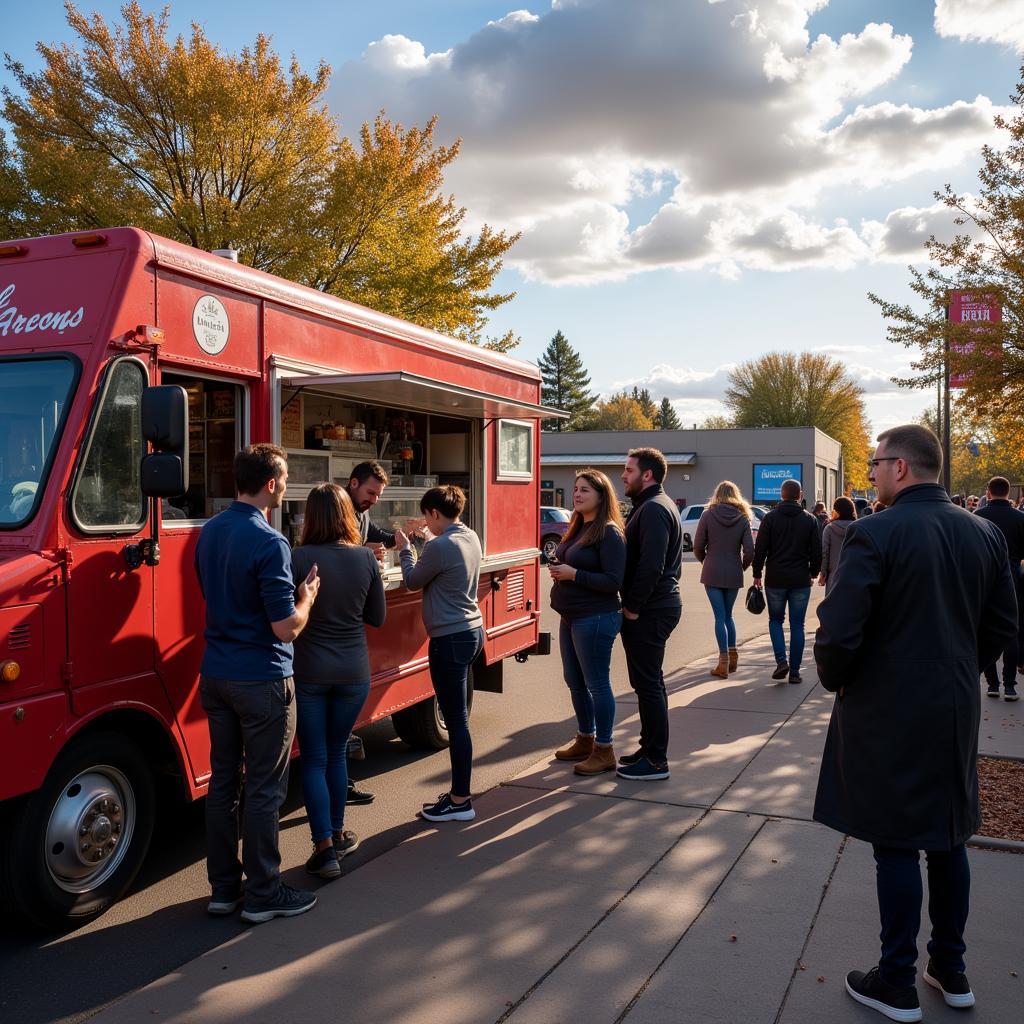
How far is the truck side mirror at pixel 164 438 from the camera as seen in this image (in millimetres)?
4004

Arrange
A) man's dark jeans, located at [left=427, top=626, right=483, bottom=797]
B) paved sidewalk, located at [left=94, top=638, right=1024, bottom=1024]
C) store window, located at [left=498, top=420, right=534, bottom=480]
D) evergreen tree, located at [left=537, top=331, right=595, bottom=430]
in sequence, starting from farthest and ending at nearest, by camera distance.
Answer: evergreen tree, located at [left=537, top=331, right=595, bottom=430] < store window, located at [left=498, top=420, right=534, bottom=480] < man's dark jeans, located at [left=427, top=626, right=483, bottom=797] < paved sidewalk, located at [left=94, top=638, right=1024, bottom=1024]

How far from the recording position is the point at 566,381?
86.9 metres

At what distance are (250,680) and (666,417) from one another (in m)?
112

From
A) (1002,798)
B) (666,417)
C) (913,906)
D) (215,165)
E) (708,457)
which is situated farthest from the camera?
(666,417)

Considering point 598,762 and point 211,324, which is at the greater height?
point 211,324

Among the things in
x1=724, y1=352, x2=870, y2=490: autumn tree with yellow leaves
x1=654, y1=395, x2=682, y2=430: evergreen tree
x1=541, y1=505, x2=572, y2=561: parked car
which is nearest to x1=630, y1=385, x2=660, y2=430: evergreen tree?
x1=654, y1=395, x2=682, y2=430: evergreen tree

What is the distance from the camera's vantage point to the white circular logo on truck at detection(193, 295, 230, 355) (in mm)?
4707

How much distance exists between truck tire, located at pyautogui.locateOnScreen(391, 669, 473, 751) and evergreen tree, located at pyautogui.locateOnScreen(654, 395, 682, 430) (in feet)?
348

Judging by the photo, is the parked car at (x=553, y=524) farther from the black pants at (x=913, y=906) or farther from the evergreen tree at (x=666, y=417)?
the evergreen tree at (x=666, y=417)

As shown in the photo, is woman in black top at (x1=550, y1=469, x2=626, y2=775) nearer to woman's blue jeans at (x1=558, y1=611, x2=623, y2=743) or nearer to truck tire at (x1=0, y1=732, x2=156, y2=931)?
woman's blue jeans at (x1=558, y1=611, x2=623, y2=743)

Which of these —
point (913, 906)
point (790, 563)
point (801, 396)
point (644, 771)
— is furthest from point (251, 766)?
point (801, 396)

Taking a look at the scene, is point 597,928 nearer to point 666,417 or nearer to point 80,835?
point 80,835

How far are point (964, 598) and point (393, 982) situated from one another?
2.49 meters

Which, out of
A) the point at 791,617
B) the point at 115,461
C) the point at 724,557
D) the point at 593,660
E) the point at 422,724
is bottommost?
the point at 422,724
